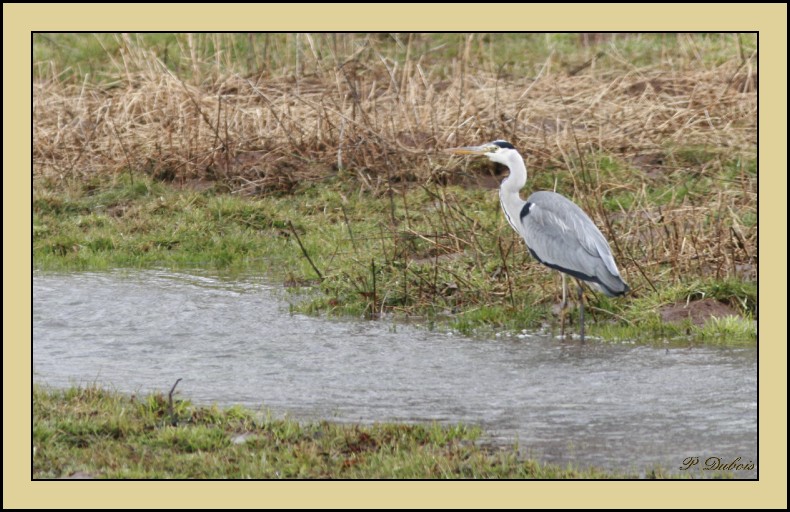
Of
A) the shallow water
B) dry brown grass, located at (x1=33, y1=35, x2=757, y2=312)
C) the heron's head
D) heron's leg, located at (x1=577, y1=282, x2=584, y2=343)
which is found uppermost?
dry brown grass, located at (x1=33, y1=35, x2=757, y2=312)

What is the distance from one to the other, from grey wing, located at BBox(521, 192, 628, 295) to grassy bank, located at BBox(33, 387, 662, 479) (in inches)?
93.8

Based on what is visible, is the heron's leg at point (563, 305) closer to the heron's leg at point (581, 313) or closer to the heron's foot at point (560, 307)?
the heron's foot at point (560, 307)

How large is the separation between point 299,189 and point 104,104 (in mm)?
2617

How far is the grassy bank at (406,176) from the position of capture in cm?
884

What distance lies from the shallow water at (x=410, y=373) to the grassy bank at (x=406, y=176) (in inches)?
Result: 21.7

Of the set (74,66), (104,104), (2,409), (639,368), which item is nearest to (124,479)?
(2,409)

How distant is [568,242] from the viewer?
818cm

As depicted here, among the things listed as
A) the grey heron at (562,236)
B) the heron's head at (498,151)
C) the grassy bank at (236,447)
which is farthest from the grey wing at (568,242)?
the grassy bank at (236,447)

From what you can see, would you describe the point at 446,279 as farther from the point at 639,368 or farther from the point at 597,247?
the point at 639,368

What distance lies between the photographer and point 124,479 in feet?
17.2

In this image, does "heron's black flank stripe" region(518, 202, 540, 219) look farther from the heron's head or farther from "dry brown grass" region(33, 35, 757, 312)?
"dry brown grass" region(33, 35, 757, 312)

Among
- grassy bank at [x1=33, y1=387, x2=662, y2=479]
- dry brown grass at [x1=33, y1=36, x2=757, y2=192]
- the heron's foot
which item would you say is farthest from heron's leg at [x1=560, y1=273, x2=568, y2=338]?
dry brown grass at [x1=33, y1=36, x2=757, y2=192]

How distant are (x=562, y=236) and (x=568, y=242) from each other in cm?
8

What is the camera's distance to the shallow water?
595 centimetres
